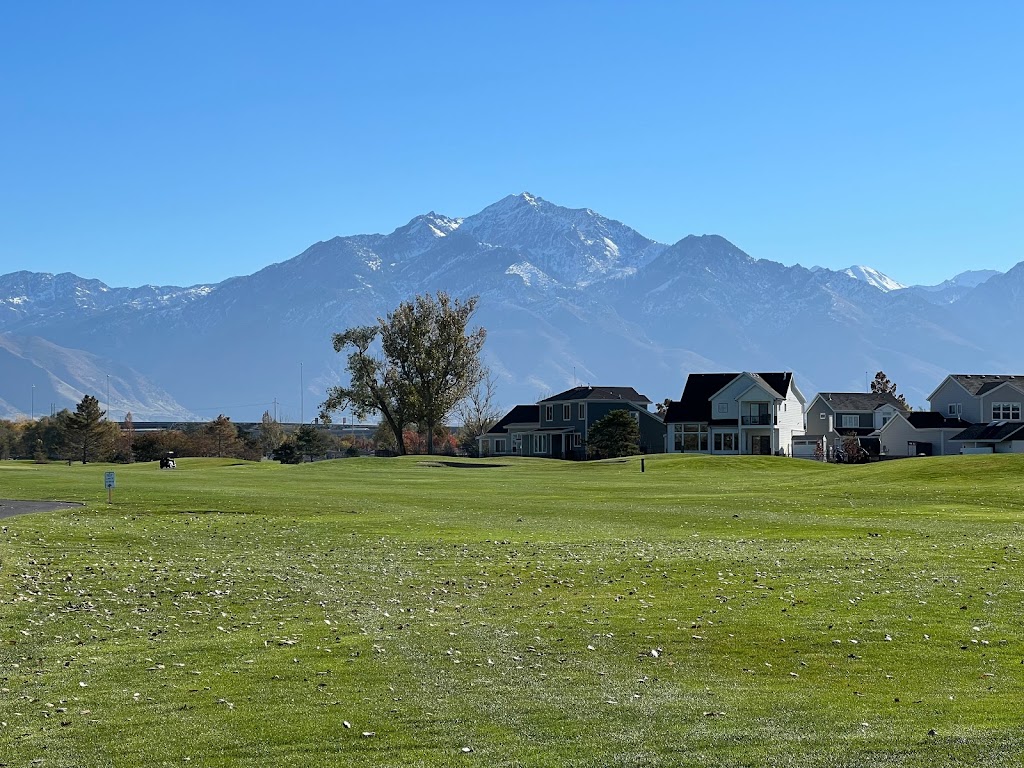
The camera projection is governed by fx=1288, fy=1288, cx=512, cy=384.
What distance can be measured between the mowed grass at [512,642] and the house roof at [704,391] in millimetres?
84408

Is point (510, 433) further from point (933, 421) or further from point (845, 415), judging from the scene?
point (933, 421)

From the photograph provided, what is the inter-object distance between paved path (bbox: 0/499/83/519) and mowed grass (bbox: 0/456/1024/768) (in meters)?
3.32

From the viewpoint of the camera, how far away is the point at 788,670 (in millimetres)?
15734

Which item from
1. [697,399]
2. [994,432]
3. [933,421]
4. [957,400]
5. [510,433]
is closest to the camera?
[994,432]

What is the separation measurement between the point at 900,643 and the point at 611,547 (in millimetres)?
13197

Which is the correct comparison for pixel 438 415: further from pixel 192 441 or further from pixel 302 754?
pixel 302 754

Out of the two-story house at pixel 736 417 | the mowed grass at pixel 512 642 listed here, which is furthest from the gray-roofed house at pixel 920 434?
the mowed grass at pixel 512 642

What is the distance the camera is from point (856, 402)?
142375mm

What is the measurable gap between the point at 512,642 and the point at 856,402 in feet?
427

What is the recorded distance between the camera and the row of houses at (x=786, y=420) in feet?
395

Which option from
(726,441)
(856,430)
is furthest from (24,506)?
(856,430)

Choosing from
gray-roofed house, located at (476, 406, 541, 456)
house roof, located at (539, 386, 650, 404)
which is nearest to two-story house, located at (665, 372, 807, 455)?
house roof, located at (539, 386, 650, 404)

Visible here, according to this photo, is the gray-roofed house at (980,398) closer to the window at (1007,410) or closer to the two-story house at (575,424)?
the window at (1007,410)

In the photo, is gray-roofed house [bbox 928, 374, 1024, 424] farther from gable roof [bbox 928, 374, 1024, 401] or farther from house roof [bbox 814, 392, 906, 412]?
house roof [bbox 814, 392, 906, 412]
